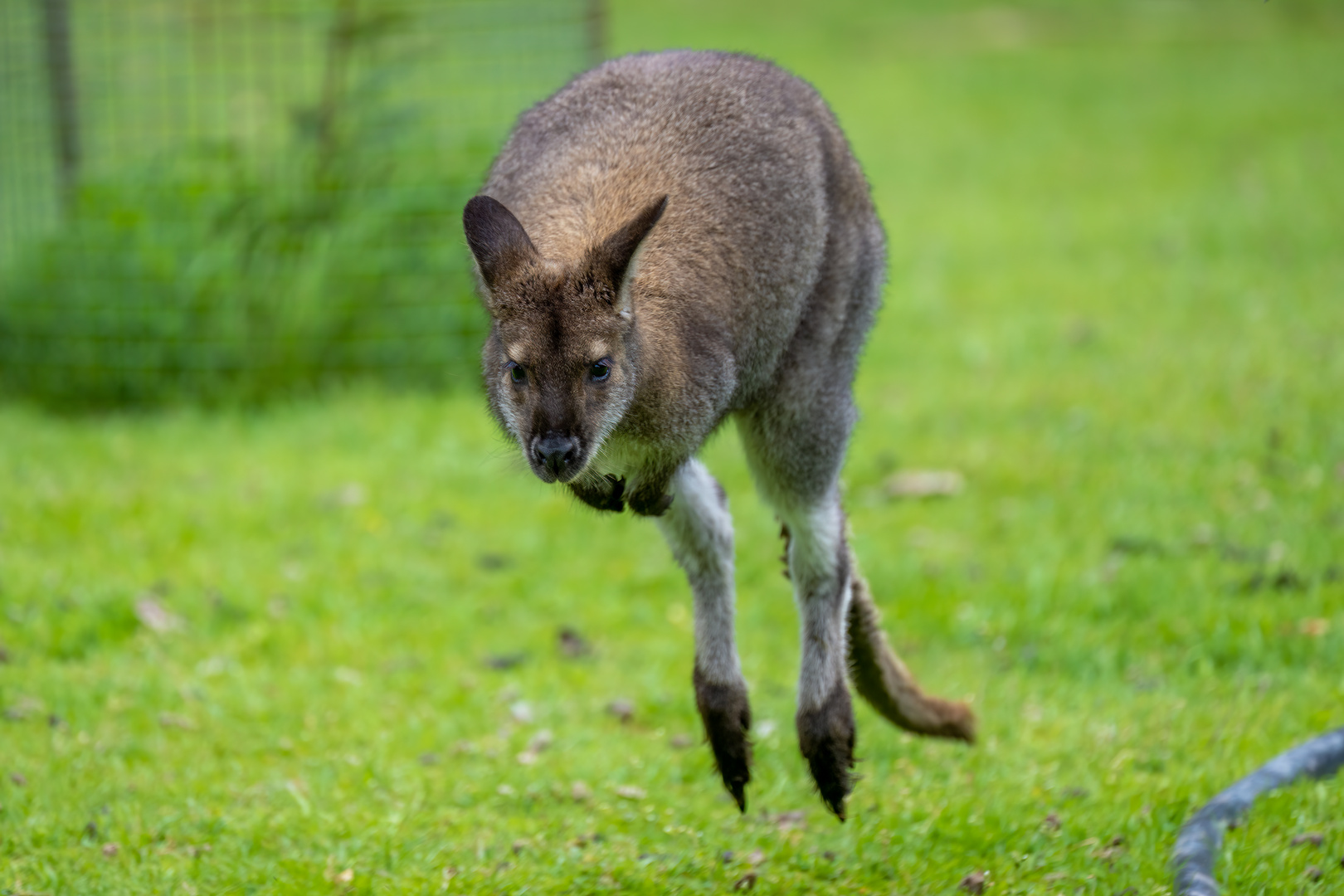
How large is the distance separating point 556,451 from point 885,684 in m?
1.48

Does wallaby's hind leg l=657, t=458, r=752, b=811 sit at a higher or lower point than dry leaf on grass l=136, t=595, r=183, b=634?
higher

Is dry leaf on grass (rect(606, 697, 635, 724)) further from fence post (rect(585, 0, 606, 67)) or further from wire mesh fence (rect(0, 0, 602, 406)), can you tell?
fence post (rect(585, 0, 606, 67))

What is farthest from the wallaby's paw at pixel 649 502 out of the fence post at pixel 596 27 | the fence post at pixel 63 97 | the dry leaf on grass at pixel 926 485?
the fence post at pixel 63 97

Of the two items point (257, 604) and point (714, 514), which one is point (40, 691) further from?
point (714, 514)

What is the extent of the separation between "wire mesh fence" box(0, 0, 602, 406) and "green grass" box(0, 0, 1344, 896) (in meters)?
0.37

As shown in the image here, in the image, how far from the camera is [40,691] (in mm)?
5297

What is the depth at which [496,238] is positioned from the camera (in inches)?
133

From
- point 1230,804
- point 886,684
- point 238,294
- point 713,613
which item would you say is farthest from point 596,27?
point 1230,804

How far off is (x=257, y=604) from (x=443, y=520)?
1018 mm

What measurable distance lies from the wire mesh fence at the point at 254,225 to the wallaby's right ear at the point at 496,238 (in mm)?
4732

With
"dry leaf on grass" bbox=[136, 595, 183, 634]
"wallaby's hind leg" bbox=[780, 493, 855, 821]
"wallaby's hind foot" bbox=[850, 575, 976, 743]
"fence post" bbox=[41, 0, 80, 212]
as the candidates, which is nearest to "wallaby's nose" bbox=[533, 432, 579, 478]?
"wallaby's hind leg" bbox=[780, 493, 855, 821]

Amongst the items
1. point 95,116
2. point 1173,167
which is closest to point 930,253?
point 1173,167

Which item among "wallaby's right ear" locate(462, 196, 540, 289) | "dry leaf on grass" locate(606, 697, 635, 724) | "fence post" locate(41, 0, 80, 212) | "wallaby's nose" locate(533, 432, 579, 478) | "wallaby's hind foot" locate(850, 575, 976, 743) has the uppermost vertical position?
"wallaby's right ear" locate(462, 196, 540, 289)

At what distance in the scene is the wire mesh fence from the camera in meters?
8.20
